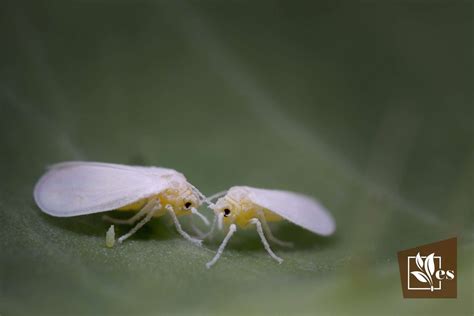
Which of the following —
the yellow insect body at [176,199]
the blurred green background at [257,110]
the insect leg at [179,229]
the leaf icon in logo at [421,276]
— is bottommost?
the leaf icon in logo at [421,276]

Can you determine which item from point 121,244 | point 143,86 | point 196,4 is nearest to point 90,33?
point 143,86

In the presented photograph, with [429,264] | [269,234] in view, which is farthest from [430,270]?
[269,234]

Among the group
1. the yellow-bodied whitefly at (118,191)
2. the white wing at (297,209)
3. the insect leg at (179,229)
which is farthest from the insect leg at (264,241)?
the insect leg at (179,229)

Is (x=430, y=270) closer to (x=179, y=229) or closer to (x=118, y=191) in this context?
(x=179, y=229)

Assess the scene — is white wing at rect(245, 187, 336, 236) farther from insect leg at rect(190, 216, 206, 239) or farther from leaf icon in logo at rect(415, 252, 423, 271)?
leaf icon in logo at rect(415, 252, 423, 271)

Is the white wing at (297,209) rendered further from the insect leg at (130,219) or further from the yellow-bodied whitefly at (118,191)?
the insect leg at (130,219)

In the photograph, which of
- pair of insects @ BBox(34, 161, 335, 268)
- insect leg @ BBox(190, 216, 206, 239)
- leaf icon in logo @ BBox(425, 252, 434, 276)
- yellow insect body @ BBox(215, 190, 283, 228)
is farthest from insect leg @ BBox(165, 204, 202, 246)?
leaf icon in logo @ BBox(425, 252, 434, 276)

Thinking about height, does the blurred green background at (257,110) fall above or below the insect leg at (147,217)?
above

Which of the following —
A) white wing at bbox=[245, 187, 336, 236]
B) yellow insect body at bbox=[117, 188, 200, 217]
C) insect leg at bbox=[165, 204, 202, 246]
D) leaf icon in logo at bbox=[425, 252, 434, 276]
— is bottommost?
leaf icon in logo at bbox=[425, 252, 434, 276]
